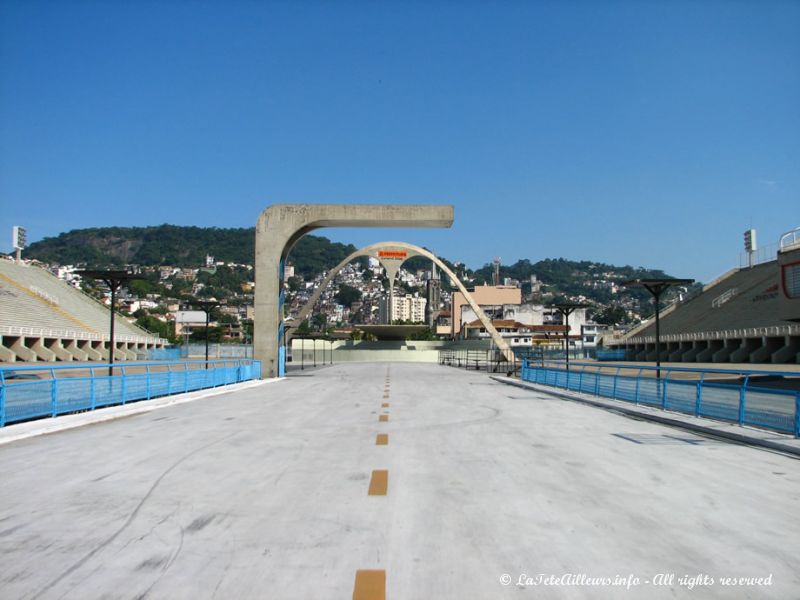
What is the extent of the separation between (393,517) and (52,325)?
66606mm

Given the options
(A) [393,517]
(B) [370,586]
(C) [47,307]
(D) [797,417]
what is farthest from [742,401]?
(C) [47,307]

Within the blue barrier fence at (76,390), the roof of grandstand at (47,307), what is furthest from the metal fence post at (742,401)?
the roof of grandstand at (47,307)

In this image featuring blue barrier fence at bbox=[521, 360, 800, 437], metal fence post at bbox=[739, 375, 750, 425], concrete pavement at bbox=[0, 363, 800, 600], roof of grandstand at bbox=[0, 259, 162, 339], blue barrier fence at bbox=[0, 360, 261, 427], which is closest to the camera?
concrete pavement at bbox=[0, 363, 800, 600]

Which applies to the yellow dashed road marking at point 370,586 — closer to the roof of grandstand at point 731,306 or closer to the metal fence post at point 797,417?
the metal fence post at point 797,417

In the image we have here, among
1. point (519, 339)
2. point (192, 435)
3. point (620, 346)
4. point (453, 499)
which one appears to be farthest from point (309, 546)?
point (519, 339)

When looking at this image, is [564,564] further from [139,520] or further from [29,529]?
[29,529]

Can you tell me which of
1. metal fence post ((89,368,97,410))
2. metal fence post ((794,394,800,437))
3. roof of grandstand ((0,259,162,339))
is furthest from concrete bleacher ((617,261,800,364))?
roof of grandstand ((0,259,162,339))

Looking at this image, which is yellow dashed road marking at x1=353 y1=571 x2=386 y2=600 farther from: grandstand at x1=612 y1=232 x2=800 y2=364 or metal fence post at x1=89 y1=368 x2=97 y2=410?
grandstand at x1=612 y1=232 x2=800 y2=364

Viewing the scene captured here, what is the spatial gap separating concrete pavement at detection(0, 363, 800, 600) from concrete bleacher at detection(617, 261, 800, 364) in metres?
49.0

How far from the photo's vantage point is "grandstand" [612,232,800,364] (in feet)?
173

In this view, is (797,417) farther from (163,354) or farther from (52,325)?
(163,354)

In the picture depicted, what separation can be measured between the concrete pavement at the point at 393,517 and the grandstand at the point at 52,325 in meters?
48.9

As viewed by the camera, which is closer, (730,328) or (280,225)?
(280,225)

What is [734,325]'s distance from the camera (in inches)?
2499
